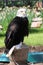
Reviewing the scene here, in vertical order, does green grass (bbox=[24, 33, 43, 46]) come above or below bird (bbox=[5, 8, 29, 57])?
below

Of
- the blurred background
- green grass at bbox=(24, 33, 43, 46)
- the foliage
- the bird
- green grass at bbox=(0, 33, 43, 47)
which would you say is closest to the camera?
→ the bird

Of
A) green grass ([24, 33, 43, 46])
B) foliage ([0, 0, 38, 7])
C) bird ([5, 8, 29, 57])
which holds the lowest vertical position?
green grass ([24, 33, 43, 46])

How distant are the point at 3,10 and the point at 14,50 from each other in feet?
25.5

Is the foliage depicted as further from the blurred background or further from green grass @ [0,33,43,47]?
green grass @ [0,33,43,47]

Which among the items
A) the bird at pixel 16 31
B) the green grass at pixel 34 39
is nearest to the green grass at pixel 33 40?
the green grass at pixel 34 39

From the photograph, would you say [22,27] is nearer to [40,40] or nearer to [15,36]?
[15,36]

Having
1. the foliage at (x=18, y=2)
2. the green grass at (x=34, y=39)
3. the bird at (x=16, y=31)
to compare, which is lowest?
the green grass at (x=34, y=39)

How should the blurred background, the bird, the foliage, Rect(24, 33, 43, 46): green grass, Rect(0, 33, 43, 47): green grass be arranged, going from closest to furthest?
the bird
Rect(0, 33, 43, 47): green grass
Rect(24, 33, 43, 46): green grass
the blurred background
the foliage

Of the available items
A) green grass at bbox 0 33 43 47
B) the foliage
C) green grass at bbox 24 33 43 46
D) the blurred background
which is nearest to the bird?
green grass at bbox 0 33 43 47

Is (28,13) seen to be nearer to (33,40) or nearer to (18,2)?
(18,2)

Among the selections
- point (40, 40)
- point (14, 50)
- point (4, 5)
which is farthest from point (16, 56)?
point (4, 5)

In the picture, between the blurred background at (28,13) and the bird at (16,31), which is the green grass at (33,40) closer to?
the blurred background at (28,13)

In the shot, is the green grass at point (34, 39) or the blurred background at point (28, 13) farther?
the blurred background at point (28, 13)

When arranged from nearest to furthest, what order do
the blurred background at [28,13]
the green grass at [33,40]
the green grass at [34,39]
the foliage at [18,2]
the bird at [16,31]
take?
the bird at [16,31] → the green grass at [33,40] → the green grass at [34,39] → the blurred background at [28,13] → the foliage at [18,2]
